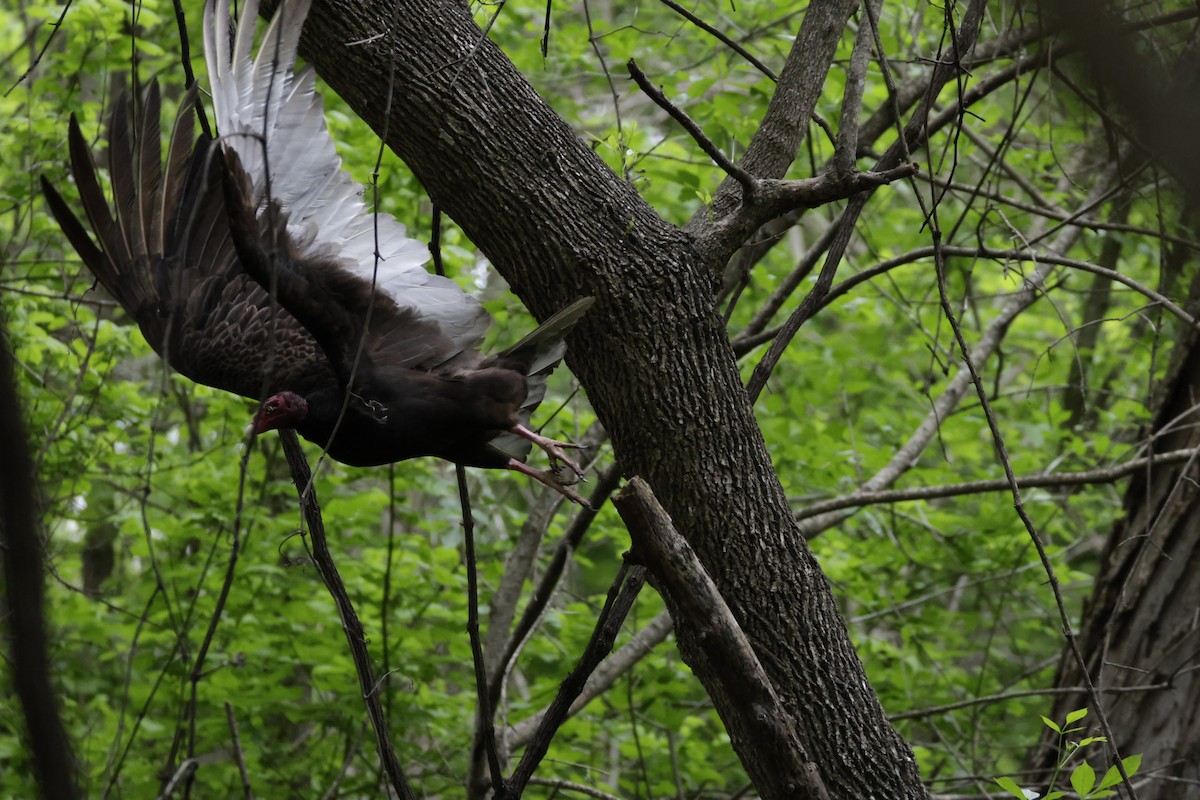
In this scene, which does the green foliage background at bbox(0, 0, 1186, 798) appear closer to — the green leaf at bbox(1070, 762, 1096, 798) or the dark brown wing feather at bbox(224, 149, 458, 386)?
the dark brown wing feather at bbox(224, 149, 458, 386)

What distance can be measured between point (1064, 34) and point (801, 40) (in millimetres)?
1990

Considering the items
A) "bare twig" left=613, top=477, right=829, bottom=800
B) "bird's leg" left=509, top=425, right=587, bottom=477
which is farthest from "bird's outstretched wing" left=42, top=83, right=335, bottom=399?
"bare twig" left=613, top=477, right=829, bottom=800

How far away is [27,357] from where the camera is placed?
12.8 ft

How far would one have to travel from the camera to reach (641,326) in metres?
2.11

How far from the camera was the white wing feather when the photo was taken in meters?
2.52

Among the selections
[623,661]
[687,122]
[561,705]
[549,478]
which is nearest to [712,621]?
[561,705]

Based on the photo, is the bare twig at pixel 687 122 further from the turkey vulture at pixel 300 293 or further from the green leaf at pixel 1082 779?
the green leaf at pixel 1082 779

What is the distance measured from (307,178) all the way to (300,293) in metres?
0.41

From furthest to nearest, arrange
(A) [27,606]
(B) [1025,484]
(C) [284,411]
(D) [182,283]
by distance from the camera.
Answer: (B) [1025,484] < (D) [182,283] < (C) [284,411] < (A) [27,606]

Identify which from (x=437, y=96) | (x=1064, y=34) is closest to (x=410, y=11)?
(x=437, y=96)

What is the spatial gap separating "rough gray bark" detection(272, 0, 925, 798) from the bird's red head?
2.42ft

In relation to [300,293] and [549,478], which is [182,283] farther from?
[549,478]

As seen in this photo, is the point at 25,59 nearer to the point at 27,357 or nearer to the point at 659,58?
the point at 27,357

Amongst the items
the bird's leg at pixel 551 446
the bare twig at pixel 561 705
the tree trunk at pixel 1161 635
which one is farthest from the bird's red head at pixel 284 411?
the tree trunk at pixel 1161 635
